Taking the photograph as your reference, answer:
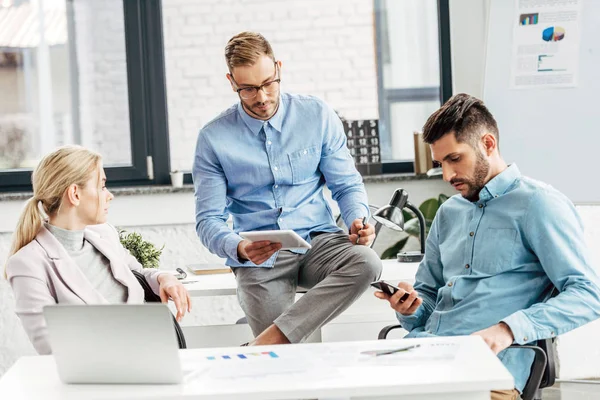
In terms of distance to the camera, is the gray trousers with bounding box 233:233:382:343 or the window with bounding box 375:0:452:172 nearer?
the gray trousers with bounding box 233:233:382:343

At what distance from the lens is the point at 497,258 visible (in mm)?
2389

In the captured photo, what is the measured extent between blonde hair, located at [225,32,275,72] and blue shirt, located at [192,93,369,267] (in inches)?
10.5

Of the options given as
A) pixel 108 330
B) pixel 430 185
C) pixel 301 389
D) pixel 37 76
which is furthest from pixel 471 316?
pixel 37 76

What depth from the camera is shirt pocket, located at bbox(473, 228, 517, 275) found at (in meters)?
2.38

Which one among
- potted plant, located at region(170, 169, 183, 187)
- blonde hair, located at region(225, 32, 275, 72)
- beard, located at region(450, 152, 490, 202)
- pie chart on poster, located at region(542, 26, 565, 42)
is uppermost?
pie chart on poster, located at region(542, 26, 565, 42)

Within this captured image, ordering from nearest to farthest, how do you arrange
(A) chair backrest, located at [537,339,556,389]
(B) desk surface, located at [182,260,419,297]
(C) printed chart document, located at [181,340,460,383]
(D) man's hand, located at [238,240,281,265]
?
(C) printed chart document, located at [181,340,460,383]
(A) chair backrest, located at [537,339,556,389]
(D) man's hand, located at [238,240,281,265]
(B) desk surface, located at [182,260,419,297]

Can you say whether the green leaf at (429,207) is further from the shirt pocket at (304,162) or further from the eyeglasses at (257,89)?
the eyeglasses at (257,89)

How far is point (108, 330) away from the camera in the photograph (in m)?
1.65

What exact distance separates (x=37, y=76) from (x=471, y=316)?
339 cm

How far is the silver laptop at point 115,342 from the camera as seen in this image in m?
1.62

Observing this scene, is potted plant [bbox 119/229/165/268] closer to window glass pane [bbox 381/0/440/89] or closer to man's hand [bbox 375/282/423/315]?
Result: man's hand [bbox 375/282/423/315]

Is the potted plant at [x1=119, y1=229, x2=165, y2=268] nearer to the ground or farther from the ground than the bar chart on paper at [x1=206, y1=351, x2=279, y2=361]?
nearer to the ground

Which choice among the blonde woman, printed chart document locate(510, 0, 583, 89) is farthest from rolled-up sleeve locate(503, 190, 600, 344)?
printed chart document locate(510, 0, 583, 89)

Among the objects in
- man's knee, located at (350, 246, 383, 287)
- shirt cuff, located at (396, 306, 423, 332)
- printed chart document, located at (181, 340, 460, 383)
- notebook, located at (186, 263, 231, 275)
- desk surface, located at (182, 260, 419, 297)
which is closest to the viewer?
printed chart document, located at (181, 340, 460, 383)
